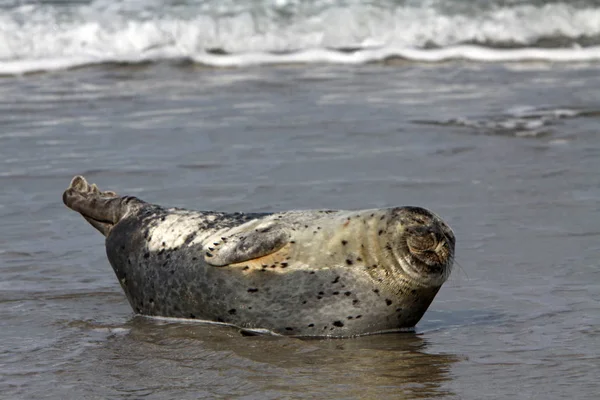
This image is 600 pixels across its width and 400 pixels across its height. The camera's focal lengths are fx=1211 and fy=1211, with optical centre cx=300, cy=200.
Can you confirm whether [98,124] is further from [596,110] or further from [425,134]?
[596,110]

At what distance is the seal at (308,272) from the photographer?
15.1 ft

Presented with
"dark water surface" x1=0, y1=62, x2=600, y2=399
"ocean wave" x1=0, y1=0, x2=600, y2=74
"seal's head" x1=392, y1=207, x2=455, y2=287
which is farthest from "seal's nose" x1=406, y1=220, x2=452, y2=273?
"ocean wave" x1=0, y1=0, x2=600, y2=74

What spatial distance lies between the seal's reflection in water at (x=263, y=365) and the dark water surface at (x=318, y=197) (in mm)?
12

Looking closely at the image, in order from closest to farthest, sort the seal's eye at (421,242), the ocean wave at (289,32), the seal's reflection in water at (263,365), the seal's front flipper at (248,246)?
1. the seal's reflection in water at (263,365)
2. the seal's eye at (421,242)
3. the seal's front flipper at (248,246)
4. the ocean wave at (289,32)

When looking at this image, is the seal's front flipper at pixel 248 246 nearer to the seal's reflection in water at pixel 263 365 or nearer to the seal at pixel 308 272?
the seal at pixel 308 272

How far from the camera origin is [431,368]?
14.1ft

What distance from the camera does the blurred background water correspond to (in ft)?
14.2

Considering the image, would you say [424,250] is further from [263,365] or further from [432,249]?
[263,365]

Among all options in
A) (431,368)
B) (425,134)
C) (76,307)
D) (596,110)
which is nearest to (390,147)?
(425,134)

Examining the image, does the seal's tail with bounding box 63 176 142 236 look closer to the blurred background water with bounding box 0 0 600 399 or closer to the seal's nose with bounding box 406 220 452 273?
the blurred background water with bounding box 0 0 600 399

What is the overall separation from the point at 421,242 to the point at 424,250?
1.3 inches

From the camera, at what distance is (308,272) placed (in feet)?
15.4

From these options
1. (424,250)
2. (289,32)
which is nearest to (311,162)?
(424,250)

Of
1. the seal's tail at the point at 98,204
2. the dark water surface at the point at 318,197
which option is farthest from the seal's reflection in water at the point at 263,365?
the seal's tail at the point at 98,204
